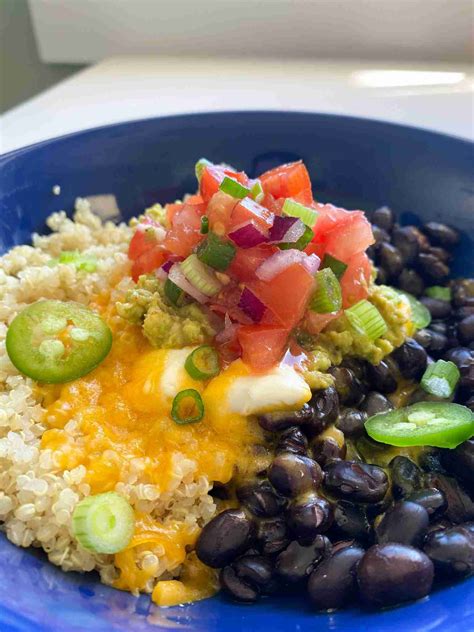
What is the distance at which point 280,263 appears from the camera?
2373 millimetres

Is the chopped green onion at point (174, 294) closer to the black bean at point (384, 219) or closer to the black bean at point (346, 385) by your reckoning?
the black bean at point (346, 385)

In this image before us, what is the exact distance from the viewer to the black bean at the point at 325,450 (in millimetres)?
2254

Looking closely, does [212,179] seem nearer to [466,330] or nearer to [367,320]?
[367,320]

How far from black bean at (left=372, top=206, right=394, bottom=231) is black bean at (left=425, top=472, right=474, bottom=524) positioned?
52.6 inches

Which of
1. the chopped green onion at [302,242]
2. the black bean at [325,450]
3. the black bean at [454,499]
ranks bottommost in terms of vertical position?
the black bean at [454,499]

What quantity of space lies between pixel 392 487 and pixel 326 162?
1.83 meters

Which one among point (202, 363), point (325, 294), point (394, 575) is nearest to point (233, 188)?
point (325, 294)

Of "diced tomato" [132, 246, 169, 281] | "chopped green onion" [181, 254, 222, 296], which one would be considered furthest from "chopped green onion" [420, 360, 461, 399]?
"diced tomato" [132, 246, 169, 281]

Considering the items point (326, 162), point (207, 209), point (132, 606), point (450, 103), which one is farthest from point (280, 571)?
point (450, 103)

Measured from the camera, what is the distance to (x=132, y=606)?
78.5 inches

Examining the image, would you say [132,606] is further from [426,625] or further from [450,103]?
[450,103]

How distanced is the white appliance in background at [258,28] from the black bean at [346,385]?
2962 mm

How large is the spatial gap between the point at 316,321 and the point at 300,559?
849 mm

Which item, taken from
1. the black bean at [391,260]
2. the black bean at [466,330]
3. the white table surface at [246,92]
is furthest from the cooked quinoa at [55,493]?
the white table surface at [246,92]
